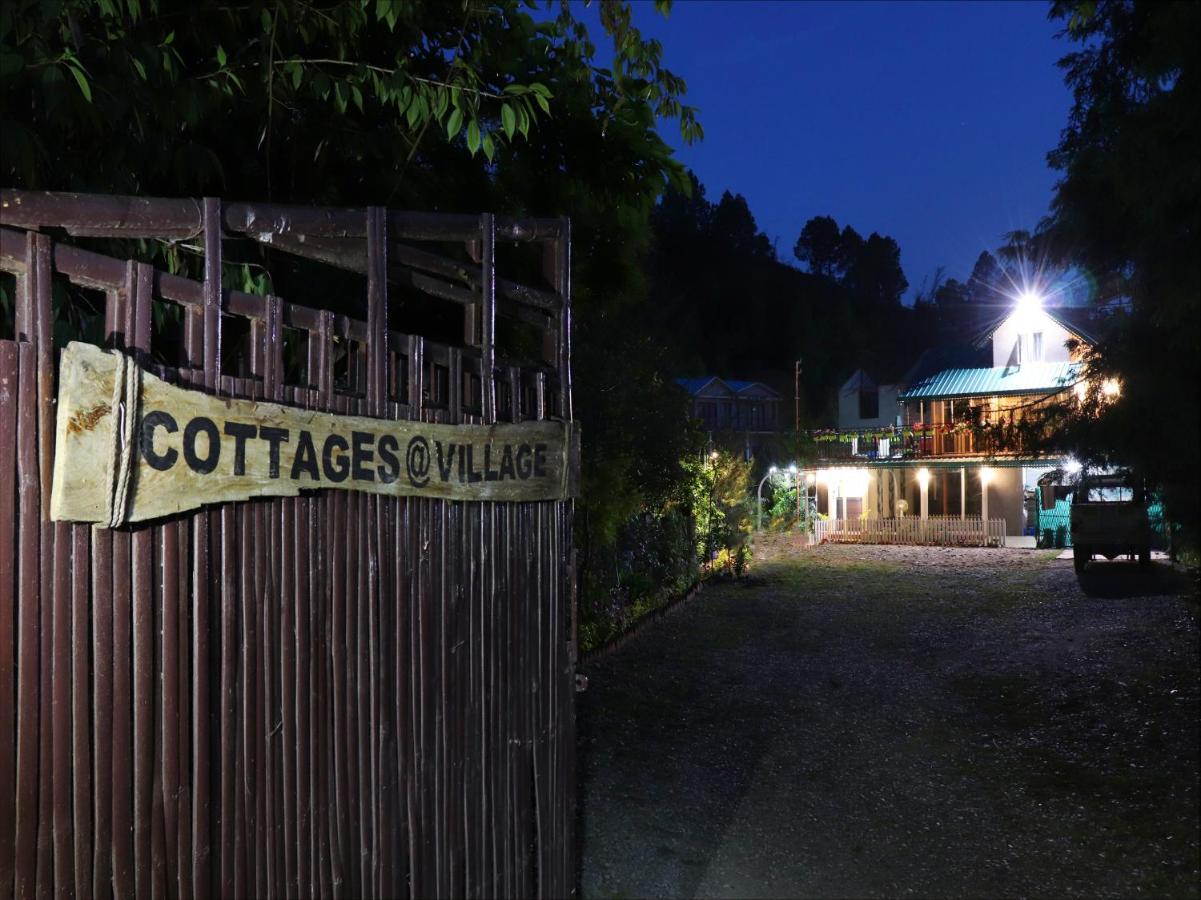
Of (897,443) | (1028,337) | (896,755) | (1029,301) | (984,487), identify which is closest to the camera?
(896,755)

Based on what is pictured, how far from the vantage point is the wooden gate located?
301 cm

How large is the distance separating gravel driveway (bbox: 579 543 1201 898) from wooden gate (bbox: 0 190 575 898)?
263 cm

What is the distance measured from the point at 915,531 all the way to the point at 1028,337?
315 inches

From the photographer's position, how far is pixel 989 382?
36.1 metres

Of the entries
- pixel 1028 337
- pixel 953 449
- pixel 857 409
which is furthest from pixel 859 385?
pixel 1028 337

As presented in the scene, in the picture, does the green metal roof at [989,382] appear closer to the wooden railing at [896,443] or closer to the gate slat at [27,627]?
the wooden railing at [896,443]

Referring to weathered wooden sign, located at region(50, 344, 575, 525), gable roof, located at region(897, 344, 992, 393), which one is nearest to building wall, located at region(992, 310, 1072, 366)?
gable roof, located at region(897, 344, 992, 393)

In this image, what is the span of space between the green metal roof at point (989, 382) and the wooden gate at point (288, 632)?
30.4m

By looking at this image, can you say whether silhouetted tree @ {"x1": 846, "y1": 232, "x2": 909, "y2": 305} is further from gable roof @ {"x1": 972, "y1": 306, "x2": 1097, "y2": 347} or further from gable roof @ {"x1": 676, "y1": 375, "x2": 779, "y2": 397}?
gable roof @ {"x1": 972, "y1": 306, "x2": 1097, "y2": 347}

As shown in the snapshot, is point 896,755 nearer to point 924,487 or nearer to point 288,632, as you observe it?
point 288,632

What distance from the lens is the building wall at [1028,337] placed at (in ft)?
114

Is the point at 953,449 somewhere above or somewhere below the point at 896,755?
above

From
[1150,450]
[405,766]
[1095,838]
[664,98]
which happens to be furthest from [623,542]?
[405,766]

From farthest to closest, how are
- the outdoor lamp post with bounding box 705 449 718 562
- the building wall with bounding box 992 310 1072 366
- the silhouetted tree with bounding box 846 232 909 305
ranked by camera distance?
the silhouetted tree with bounding box 846 232 909 305
the building wall with bounding box 992 310 1072 366
the outdoor lamp post with bounding box 705 449 718 562
